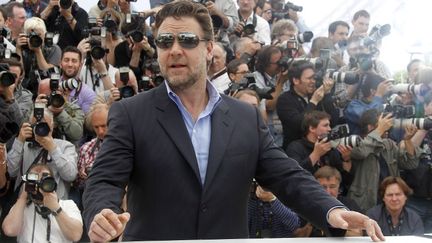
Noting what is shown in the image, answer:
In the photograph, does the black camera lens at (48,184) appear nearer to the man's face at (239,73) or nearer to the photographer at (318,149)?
the photographer at (318,149)

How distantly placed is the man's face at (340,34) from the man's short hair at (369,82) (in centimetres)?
137

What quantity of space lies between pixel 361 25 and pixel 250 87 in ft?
6.99

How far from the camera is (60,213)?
4.97m

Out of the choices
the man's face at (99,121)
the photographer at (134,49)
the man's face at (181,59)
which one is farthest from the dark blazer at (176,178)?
the photographer at (134,49)

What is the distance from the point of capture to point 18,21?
7.35 metres

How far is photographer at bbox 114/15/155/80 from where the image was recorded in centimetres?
694

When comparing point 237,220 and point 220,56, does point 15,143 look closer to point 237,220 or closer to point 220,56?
point 220,56

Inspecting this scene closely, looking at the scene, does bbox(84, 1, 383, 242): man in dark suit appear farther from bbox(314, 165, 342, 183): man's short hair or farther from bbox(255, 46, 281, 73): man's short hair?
bbox(255, 46, 281, 73): man's short hair

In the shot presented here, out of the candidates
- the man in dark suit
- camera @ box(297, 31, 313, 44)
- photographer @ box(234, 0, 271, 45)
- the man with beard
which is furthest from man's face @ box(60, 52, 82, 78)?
the man in dark suit

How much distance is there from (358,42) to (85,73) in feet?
8.63

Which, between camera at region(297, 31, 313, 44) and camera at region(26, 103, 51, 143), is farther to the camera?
camera at region(297, 31, 313, 44)

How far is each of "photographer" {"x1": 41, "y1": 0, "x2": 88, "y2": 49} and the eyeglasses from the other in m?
5.27

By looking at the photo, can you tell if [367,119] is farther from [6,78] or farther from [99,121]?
[6,78]

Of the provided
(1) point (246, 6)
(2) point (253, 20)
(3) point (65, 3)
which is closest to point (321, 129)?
(2) point (253, 20)
